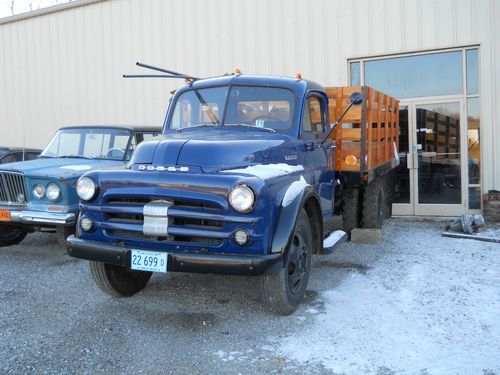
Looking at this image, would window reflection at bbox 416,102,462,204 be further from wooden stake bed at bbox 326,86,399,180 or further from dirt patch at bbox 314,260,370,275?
dirt patch at bbox 314,260,370,275

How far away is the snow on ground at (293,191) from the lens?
151 inches

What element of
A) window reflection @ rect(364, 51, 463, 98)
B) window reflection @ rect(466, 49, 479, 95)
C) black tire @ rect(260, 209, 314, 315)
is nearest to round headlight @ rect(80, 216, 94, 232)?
black tire @ rect(260, 209, 314, 315)

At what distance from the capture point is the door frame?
872 cm

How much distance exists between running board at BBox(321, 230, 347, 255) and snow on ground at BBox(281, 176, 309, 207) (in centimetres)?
76

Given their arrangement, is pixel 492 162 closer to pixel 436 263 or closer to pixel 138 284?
pixel 436 263

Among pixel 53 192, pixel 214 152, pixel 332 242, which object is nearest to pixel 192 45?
pixel 53 192

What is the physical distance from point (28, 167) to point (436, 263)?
16.5 ft

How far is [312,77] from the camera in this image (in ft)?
32.5

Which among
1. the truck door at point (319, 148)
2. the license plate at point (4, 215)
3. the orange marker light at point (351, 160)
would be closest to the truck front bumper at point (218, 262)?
the truck door at point (319, 148)

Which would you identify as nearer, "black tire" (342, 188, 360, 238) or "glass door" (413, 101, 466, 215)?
"black tire" (342, 188, 360, 238)

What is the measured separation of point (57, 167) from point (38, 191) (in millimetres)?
437

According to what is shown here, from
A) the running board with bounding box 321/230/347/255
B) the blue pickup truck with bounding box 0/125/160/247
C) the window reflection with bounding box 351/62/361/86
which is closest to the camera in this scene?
the running board with bounding box 321/230/347/255

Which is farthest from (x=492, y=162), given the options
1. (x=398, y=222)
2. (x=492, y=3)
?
(x=492, y=3)

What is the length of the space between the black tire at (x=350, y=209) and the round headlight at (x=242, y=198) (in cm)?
329
